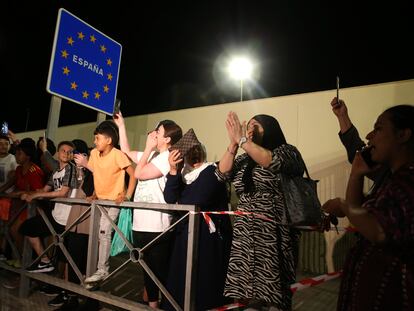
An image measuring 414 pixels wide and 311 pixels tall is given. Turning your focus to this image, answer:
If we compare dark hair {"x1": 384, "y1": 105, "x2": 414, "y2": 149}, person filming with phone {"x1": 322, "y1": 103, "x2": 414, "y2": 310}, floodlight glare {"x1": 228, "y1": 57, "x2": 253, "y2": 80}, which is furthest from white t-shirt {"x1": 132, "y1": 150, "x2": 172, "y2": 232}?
floodlight glare {"x1": 228, "y1": 57, "x2": 253, "y2": 80}

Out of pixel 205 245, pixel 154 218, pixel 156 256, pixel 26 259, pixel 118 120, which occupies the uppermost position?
pixel 118 120

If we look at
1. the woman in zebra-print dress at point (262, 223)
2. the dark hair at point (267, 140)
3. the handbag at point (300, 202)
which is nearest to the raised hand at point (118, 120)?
the woman in zebra-print dress at point (262, 223)

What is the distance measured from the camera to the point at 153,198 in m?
3.09

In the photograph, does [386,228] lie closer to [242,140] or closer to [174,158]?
[242,140]

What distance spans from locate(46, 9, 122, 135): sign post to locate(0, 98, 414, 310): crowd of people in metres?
0.44

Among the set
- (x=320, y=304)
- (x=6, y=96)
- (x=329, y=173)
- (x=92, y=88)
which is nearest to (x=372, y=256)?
(x=320, y=304)

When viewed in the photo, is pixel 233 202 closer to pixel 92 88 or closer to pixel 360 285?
pixel 92 88

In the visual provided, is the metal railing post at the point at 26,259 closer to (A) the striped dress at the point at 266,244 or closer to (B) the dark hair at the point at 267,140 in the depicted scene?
(A) the striped dress at the point at 266,244

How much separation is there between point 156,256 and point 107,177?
0.99 metres

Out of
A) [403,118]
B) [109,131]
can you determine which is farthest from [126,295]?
[403,118]

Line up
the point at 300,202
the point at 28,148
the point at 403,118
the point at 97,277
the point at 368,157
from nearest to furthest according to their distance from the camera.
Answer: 1. the point at 403,118
2. the point at 368,157
3. the point at 300,202
4. the point at 97,277
5. the point at 28,148

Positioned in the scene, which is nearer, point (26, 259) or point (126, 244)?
point (126, 244)

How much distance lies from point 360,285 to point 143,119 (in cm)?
676

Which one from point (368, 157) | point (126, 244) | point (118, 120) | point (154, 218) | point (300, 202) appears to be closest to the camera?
point (368, 157)
